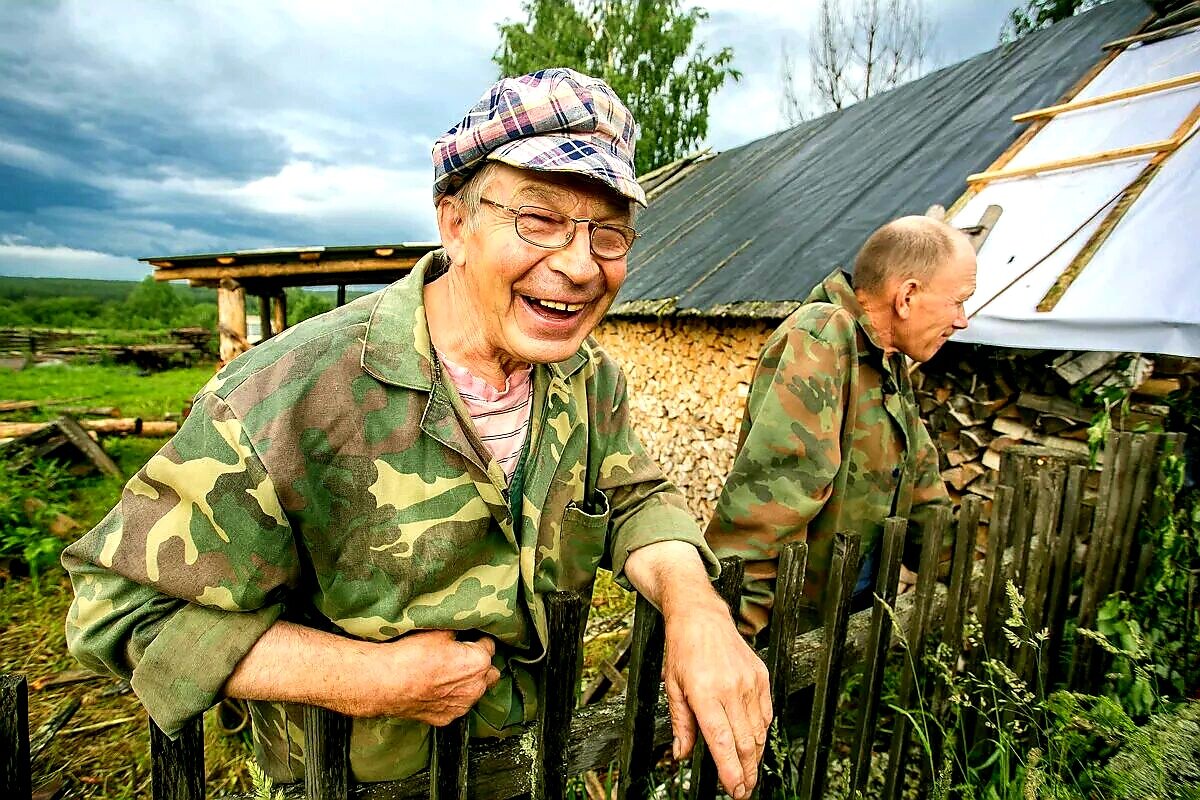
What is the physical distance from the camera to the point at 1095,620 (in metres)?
2.65

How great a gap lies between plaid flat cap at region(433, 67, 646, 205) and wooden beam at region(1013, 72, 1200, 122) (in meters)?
4.82

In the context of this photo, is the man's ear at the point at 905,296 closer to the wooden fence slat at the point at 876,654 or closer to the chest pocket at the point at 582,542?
the wooden fence slat at the point at 876,654

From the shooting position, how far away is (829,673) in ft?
5.85

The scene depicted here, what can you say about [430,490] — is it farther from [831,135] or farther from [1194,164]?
[831,135]

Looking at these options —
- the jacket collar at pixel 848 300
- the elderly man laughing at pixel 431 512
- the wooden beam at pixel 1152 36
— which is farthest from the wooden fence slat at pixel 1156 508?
the wooden beam at pixel 1152 36

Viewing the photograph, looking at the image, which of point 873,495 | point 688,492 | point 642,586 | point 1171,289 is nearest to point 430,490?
point 642,586

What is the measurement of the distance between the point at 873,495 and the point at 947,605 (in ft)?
1.47

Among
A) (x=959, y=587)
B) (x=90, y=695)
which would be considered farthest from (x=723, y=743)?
(x=90, y=695)

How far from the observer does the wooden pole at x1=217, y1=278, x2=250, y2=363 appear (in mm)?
7230

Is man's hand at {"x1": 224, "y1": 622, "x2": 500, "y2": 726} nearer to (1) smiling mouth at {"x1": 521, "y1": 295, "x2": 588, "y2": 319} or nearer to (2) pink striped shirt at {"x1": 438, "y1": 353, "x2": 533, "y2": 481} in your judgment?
(2) pink striped shirt at {"x1": 438, "y1": 353, "x2": 533, "y2": 481}

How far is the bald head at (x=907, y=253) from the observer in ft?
7.82

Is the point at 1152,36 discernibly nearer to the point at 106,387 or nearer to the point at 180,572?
the point at 180,572

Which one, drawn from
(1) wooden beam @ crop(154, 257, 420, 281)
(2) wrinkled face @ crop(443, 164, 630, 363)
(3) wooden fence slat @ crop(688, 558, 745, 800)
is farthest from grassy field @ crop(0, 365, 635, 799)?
(1) wooden beam @ crop(154, 257, 420, 281)

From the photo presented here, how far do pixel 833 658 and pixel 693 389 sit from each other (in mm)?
5124
